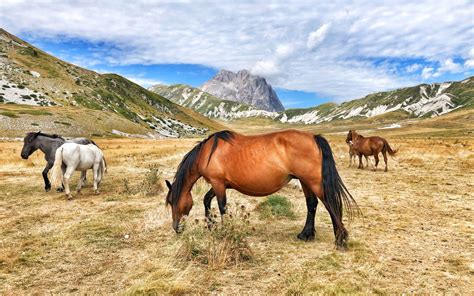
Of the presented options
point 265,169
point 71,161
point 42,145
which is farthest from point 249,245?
point 42,145

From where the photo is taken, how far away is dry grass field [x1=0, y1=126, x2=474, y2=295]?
18.6 feet

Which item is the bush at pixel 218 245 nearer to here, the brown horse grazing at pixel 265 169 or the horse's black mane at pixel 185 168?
the brown horse grazing at pixel 265 169

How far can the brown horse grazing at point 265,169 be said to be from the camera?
24.1 feet

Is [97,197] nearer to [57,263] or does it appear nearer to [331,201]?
[57,263]

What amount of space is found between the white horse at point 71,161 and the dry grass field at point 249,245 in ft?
3.07

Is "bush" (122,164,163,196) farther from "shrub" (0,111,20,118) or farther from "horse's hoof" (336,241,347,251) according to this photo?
"shrub" (0,111,20,118)

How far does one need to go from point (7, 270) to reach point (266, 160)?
20.2 ft

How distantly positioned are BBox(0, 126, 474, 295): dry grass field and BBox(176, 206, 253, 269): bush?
15 centimetres

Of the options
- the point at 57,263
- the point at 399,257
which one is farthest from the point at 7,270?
the point at 399,257

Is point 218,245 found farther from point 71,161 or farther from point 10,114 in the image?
point 10,114

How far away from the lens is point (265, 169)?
7.70 metres

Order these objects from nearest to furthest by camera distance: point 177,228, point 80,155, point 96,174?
point 177,228
point 80,155
point 96,174

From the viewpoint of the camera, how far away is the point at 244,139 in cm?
809

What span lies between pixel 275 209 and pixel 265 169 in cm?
338
